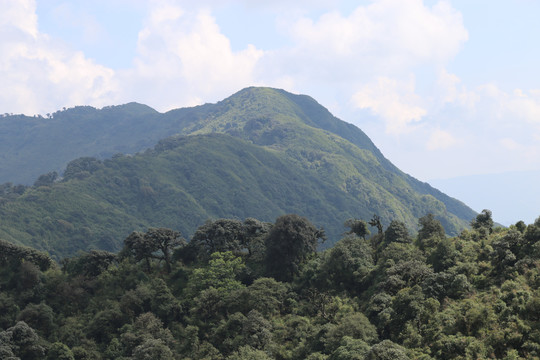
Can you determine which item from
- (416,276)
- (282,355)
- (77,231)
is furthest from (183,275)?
(77,231)

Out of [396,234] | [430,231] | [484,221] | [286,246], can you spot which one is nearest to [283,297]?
[286,246]

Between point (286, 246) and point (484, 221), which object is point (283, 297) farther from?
point (484, 221)

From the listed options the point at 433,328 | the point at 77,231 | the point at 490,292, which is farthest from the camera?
the point at 77,231

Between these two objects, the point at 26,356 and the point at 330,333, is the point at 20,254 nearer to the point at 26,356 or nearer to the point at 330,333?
the point at 26,356

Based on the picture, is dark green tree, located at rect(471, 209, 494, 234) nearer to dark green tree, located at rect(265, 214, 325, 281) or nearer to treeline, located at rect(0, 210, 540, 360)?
treeline, located at rect(0, 210, 540, 360)

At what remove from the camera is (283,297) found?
208ft

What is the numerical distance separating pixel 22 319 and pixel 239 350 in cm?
3199

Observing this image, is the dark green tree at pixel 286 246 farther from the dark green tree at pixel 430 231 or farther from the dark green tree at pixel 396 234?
the dark green tree at pixel 430 231

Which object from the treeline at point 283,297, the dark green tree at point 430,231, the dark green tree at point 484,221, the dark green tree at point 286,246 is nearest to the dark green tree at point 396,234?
the treeline at point 283,297

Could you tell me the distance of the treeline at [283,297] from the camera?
138 ft

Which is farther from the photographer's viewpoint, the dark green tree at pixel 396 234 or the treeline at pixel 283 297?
the dark green tree at pixel 396 234

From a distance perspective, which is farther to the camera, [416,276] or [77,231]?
[77,231]

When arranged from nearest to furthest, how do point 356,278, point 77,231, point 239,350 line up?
point 239,350 < point 356,278 < point 77,231

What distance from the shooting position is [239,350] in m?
50.4
